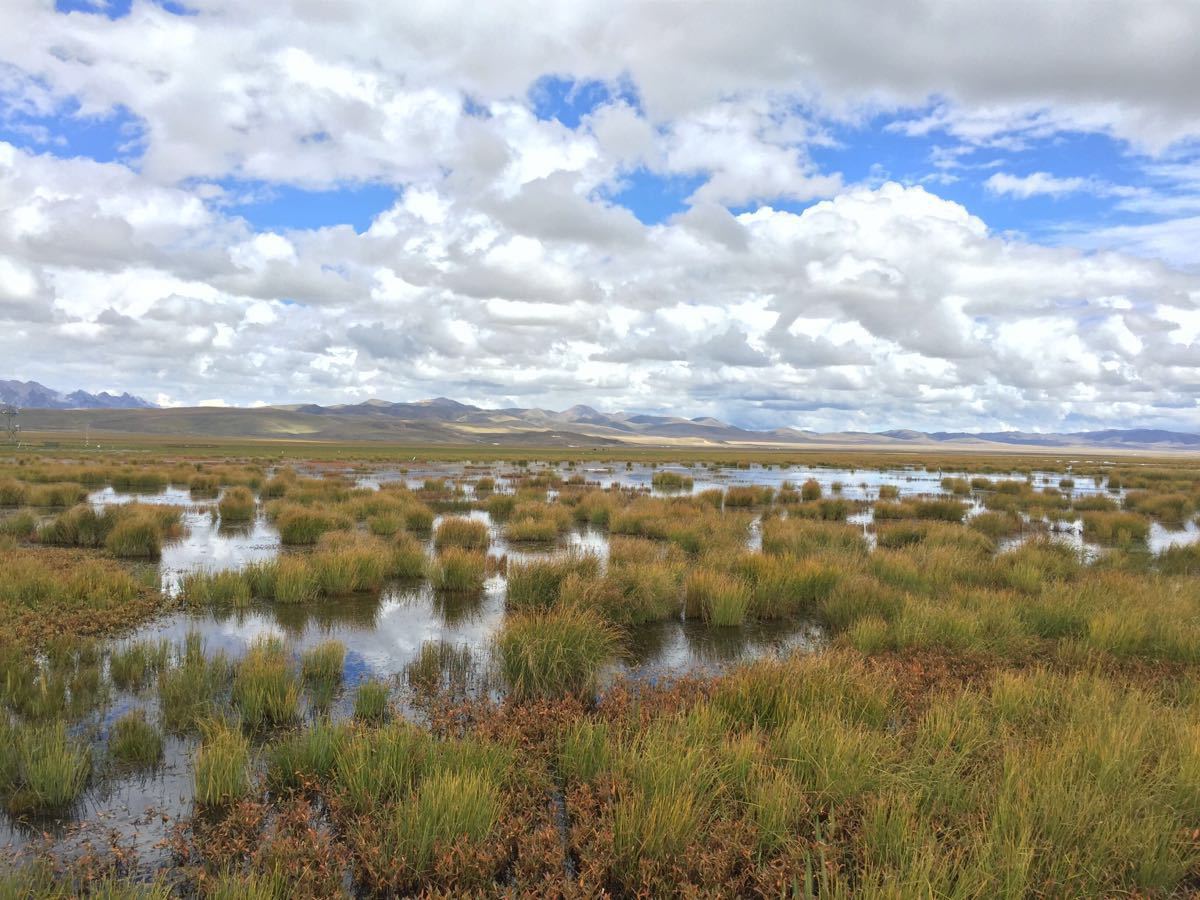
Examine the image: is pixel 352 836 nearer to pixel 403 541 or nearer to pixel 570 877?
pixel 570 877

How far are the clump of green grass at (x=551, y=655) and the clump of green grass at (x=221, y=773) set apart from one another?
2900 millimetres

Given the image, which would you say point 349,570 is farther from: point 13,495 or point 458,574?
point 13,495

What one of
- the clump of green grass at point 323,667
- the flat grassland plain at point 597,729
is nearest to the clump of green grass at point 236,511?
the flat grassland plain at point 597,729

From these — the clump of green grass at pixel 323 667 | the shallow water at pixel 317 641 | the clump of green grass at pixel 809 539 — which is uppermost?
the clump of green grass at pixel 809 539

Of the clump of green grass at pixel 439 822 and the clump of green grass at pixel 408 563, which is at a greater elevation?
the clump of green grass at pixel 439 822

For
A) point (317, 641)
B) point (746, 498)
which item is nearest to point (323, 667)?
point (317, 641)

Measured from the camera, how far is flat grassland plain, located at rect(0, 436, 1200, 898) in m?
4.41

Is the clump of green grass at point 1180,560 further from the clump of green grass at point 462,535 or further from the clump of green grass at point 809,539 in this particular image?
the clump of green grass at point 462,535

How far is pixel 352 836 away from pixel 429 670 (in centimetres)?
392

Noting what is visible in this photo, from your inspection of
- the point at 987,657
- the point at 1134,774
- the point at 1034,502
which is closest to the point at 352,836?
the point at 1134,774

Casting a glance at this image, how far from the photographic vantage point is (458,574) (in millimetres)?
13555

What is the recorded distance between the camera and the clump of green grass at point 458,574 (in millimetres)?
13531

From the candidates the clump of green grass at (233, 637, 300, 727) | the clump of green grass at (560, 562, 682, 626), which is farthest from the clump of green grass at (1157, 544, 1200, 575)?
the clump of green grass at (233, 637, 300, 727)

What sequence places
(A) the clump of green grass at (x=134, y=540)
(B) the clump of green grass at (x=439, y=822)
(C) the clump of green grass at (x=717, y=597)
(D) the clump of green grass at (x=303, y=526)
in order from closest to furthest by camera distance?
(B) the clump of green grass at (x=439, y=822) < (C) the clump of green grass at (x=717, y=597) < (A) the clump of green grass at (x=134, y=540) < (D) the clump of green grass at (x=303, y=526)
